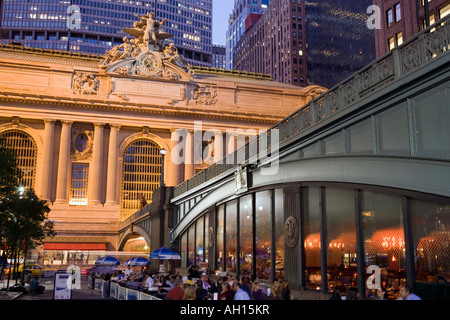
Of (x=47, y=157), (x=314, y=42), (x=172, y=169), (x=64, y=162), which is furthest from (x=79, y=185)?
(x=314, y=42)

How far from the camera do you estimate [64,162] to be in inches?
2699

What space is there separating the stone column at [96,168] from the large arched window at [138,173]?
3.80 metres

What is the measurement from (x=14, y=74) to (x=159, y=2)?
126m

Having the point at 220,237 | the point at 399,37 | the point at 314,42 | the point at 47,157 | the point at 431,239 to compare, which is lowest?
the point at 431,239

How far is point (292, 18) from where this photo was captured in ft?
511

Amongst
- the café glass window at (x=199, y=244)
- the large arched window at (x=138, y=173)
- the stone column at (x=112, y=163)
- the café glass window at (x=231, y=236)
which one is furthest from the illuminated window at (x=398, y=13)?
the stone column at (x=112, y=163)

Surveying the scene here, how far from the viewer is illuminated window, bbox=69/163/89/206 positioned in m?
69.0

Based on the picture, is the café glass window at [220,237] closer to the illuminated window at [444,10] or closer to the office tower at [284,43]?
the illuminated window at [444,10]

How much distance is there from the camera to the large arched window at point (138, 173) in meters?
71.1

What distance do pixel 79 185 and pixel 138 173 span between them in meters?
8.74

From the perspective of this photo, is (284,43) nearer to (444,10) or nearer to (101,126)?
(101,126)

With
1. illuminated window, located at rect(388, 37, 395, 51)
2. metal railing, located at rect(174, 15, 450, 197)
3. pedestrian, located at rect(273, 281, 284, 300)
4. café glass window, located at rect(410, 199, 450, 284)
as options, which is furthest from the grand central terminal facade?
café glass window, located at rect(410, 199, 450, 284)
